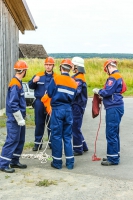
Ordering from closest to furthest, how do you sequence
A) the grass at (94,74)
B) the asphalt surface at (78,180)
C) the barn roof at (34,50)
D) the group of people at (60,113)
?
the asphalt surface at (78,180)
the group of people at (60,113)
the grass at (94,74)
the barn roof at (34,50)

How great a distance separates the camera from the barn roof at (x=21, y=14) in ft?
49.0

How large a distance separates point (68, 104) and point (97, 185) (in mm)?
1769

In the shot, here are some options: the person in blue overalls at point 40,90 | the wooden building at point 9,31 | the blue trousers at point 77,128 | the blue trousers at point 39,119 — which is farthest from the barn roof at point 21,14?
the blue trousers at point 77,128

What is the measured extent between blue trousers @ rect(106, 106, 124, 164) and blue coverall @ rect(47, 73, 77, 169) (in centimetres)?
73

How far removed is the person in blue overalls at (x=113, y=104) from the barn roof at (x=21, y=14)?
7.01 metres

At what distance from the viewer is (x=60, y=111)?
7.84 m

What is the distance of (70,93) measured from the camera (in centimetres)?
788

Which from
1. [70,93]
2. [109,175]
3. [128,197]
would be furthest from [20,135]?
[128,197]

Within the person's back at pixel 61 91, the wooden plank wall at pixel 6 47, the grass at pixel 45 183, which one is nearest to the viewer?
the grass at pixel 45 183

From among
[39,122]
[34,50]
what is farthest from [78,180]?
[34,50]

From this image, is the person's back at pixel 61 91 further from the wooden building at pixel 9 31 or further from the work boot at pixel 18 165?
the wooden building at pixel 9 31

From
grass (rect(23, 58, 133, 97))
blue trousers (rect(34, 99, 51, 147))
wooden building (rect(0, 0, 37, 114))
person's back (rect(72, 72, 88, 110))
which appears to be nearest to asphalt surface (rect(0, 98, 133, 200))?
blue trousers (rect(34, 99, 51, 147))

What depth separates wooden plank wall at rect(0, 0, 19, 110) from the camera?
14.9 metres

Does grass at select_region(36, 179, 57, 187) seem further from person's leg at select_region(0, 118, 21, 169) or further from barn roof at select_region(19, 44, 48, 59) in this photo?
barn roof at select_region(19, 44, 48, 59)
